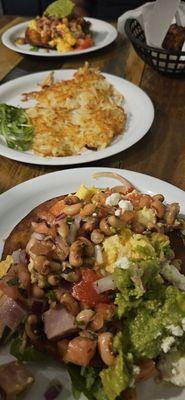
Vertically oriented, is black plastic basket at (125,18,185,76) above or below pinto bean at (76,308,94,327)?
above

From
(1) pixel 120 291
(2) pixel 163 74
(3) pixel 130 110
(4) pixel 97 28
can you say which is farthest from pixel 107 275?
(4) pixel 97 28

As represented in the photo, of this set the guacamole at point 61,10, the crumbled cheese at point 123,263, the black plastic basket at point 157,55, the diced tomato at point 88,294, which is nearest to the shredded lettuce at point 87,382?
the diced tomato at point 88,294

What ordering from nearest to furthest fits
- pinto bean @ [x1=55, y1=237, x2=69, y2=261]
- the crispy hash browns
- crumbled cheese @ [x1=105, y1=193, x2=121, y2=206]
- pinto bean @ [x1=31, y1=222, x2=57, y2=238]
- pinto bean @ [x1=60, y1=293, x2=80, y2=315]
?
1. pinto bean @ [x1=60, y1=293, x2=80, y2=315]
2. pinto bean @ [x1=55, y1=237, x2=69, y2=261]
3. pinto bean @ [x1=31, y1=222, x2=57, y2=238]
4. crumbled cheese @ [x1=105, y1=193, x2=121, y2=206]
5. the crispy hash browns

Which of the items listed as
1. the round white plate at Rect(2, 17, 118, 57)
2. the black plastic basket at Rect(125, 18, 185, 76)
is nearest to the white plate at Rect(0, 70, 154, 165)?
the black plastic basket at Rect(125, 18, 185, 76)

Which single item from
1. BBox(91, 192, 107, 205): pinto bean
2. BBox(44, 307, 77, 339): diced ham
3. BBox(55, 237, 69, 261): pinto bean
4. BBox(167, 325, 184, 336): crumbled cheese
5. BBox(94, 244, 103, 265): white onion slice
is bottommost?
BBox(167, 325, 184, 336): crumbled cheese

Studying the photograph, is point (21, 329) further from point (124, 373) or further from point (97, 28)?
point (97, 28)

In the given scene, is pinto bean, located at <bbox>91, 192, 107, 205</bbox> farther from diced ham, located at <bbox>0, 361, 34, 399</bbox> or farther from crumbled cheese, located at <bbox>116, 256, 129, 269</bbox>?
diced ham, located at <bbox>0, 361, 34, 399</bbox>

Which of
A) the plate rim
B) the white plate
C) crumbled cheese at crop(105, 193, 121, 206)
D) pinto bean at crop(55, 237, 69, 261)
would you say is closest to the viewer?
pinto bean at crop(55, 237, 69, 261)

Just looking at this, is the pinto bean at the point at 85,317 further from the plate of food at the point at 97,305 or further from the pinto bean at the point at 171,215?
the pinto bean at the point at 171,215
